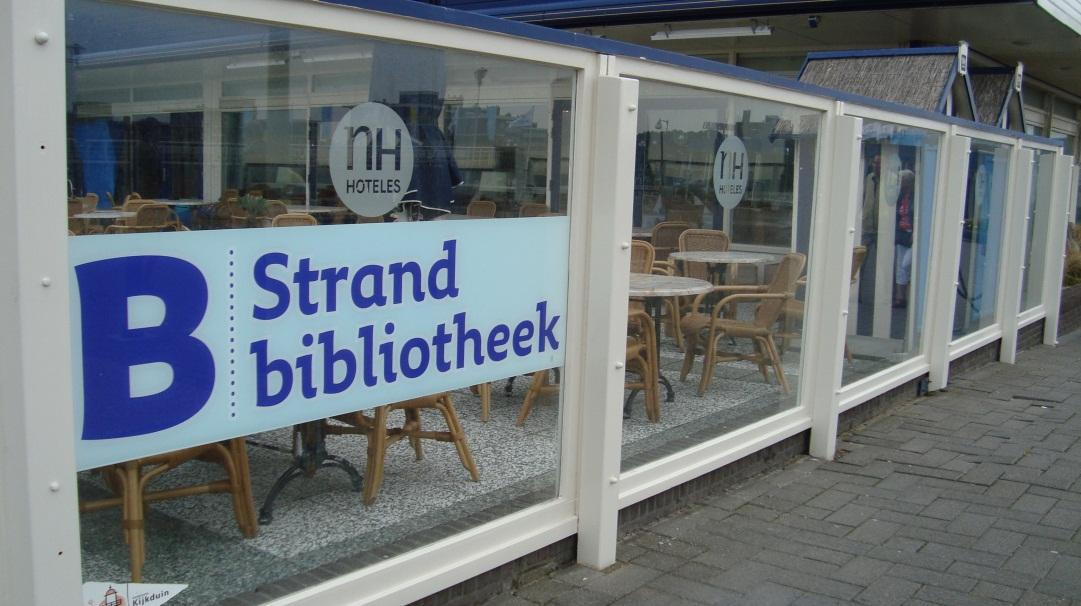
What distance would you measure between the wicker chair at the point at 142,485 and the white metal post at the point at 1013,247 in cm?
790

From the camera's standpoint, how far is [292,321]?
9.54ft

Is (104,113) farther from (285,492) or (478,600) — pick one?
(478,600)

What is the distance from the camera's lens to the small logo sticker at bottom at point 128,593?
248 centimetres

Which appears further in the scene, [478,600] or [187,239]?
[478,600]

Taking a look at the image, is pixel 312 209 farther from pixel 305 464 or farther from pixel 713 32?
pixel 713 32

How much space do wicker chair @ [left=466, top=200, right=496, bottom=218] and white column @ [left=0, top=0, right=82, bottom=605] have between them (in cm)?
148

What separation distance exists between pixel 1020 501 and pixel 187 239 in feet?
14.2

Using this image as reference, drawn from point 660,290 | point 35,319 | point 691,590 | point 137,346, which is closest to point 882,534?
point 691,590

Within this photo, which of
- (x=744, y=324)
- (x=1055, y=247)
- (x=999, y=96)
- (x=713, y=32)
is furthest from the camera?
(x=713, y=32)

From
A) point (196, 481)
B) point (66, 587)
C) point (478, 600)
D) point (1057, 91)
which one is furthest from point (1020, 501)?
point (1057, 91)

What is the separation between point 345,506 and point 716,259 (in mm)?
2468

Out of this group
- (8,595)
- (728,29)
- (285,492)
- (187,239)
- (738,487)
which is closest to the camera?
(8,595)

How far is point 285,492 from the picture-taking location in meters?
3.45

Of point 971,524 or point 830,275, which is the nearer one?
point 971,524
